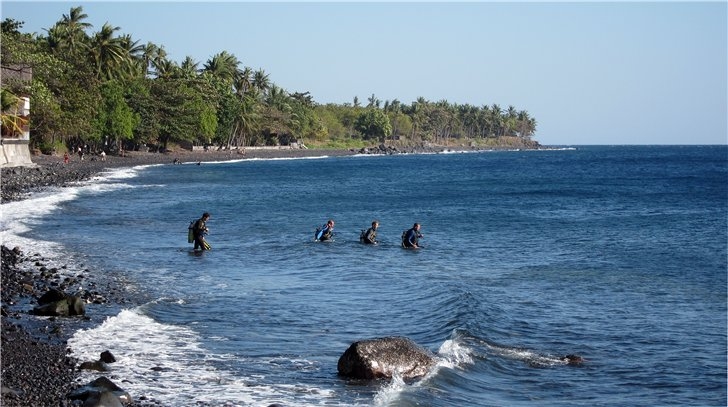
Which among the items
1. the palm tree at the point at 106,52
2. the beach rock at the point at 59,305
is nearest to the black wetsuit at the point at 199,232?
the beach rock at the point at 59,305

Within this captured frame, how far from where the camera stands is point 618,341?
18234 mm

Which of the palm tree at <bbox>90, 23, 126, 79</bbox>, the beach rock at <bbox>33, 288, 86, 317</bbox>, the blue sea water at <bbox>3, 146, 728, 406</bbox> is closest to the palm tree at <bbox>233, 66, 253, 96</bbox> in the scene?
the palm tree at <bbox>90, 23, 126, 79</bbox>

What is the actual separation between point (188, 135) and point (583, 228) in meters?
79.7

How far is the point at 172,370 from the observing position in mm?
14742

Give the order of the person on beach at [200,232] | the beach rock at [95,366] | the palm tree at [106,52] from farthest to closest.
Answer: the palm tree at [106,52]
the person on beach at [200,232]
the beach rock at [95,366]

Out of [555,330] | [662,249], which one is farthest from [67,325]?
[662,249]

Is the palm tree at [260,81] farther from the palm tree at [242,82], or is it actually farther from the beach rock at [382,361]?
the beach rock at [382,361]

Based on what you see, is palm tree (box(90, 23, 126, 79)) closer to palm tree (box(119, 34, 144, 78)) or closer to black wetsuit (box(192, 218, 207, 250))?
palm tree (box(119, 34, 144, 78))

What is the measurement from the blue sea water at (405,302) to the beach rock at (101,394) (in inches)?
26.1

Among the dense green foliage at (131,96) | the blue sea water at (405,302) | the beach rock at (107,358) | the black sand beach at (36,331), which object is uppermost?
the dense green foliage at (131,96)

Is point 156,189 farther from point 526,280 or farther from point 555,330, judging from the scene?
point 555,330

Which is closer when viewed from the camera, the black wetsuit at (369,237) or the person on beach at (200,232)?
the person on beach at (200,232)

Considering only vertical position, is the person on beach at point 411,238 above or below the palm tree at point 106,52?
below

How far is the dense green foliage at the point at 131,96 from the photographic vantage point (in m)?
72.0
